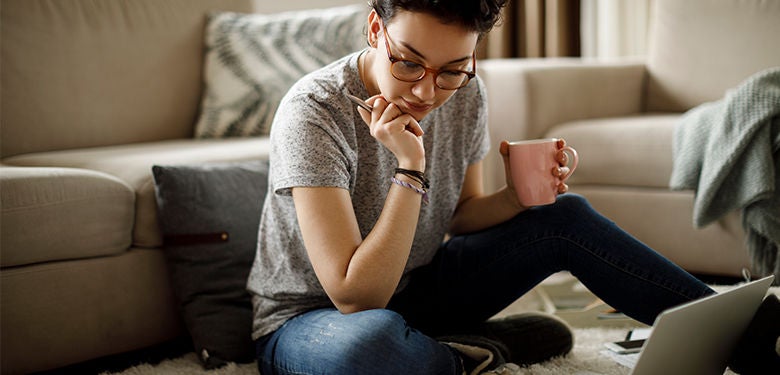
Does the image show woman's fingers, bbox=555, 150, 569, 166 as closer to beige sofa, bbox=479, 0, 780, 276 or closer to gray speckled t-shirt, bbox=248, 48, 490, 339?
gray speckled t-shirt, bbox=248, 48, 490, 339

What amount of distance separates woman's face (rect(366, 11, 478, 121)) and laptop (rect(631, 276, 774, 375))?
0.44 meters

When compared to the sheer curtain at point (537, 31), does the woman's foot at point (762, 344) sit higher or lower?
lower

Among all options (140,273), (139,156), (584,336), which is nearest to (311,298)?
(140,273)

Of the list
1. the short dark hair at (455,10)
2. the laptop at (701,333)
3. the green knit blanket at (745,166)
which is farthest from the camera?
the green knit blanket at (745,166)

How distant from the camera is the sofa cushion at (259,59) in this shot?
228cm

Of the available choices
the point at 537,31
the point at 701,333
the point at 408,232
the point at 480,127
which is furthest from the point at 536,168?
the point at 537,31

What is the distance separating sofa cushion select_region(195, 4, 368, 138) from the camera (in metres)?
2.28

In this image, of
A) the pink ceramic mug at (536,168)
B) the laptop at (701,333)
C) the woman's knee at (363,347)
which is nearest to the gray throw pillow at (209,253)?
the woman's knee at (363,347)

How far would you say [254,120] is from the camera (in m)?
2.28

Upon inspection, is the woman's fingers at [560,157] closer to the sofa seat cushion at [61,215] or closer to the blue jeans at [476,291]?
the blue jeans at [476,291]

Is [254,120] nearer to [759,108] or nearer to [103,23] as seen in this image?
[103,23]

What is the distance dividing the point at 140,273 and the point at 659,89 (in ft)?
6.19

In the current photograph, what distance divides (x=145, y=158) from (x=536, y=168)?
3.17 ft

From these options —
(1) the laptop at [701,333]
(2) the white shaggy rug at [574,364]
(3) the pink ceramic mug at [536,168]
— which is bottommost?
(2) the white shaggy rug at [574,364]
